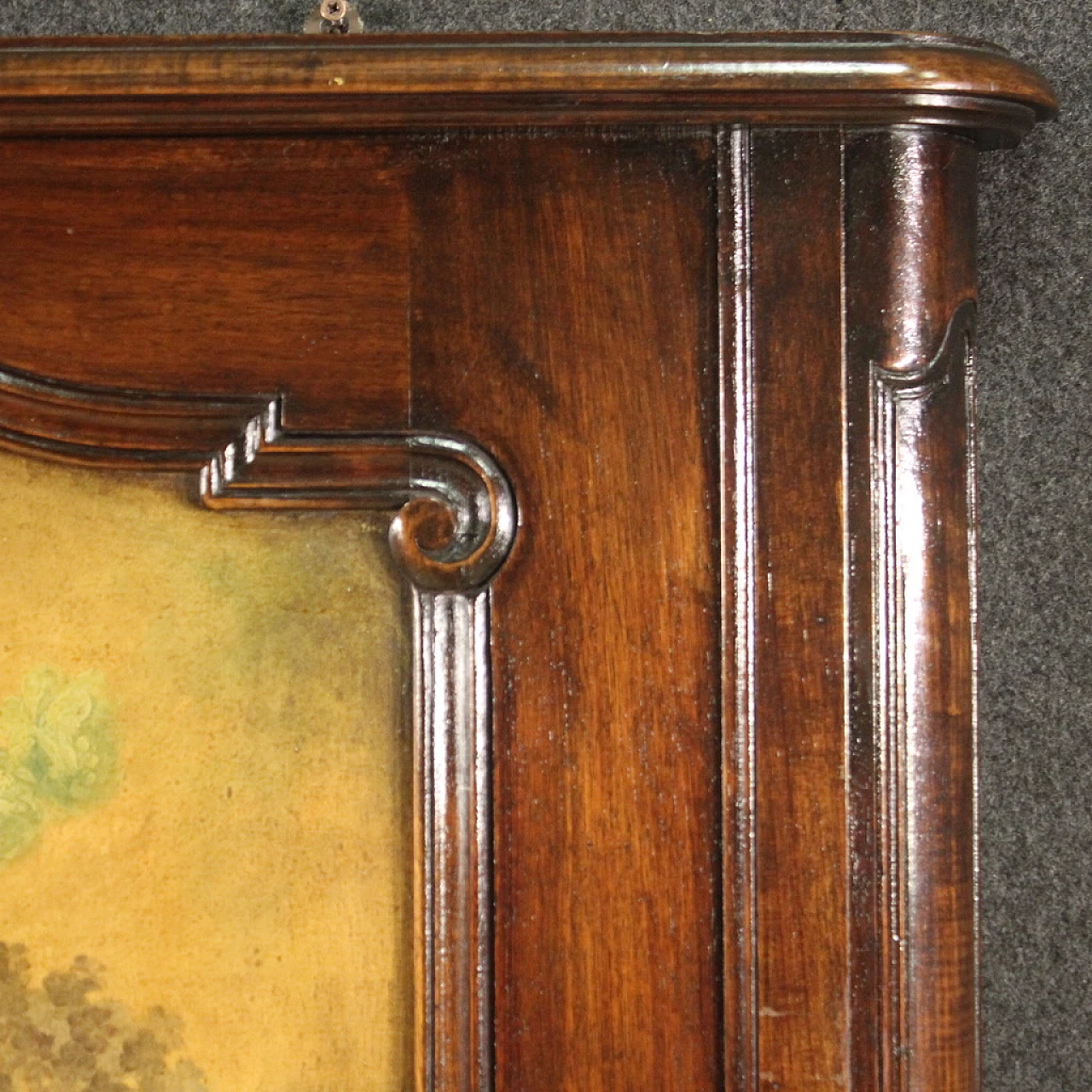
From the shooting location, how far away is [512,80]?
1.66 ft

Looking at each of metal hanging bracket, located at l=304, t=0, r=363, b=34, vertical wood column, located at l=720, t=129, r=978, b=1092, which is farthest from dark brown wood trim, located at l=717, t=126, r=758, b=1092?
metal hanging bracket, located at l=304, t=0, r=363, b=34

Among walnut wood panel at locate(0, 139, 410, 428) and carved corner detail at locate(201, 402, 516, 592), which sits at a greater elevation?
walnut wood panel at locate(0, 139, 410, 428)

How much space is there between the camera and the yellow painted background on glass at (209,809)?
534 mm

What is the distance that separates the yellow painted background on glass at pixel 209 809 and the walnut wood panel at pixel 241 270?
55mm

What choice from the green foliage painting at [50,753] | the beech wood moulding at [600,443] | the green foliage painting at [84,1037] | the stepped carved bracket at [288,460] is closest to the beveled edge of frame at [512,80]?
the beech wood moulding at [600,443]

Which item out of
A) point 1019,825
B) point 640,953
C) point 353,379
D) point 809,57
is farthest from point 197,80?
point 1019,825

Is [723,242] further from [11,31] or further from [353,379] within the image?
[11,31]

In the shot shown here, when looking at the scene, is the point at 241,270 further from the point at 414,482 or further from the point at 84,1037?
the point at 84,1037

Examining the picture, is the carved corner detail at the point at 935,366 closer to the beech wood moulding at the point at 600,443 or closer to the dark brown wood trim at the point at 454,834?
the beech wood moulding at the point at 600,443

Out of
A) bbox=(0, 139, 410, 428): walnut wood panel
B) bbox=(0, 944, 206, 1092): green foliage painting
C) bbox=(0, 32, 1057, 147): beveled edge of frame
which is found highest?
bbox=(0, 32, 1057, 147): beveled edge of frame

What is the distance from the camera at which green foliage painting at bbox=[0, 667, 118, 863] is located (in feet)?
1.76

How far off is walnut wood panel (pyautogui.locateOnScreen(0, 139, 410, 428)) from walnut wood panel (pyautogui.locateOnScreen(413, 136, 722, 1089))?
19 mm

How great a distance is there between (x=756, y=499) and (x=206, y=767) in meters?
0.24

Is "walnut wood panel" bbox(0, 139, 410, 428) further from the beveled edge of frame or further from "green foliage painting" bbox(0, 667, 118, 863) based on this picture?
"green foliage painting" bbox(0, 667, 118, 863)
